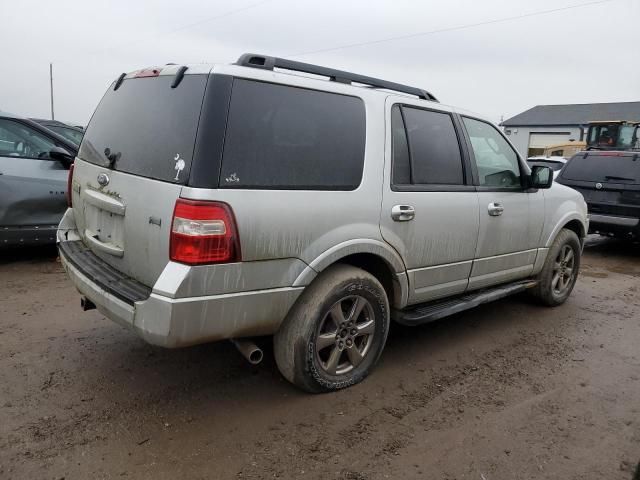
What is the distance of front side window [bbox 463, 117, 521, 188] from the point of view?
4.03 m

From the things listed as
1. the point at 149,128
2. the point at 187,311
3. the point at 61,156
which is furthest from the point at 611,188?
the point at 61,156

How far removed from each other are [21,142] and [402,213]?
15.2ft

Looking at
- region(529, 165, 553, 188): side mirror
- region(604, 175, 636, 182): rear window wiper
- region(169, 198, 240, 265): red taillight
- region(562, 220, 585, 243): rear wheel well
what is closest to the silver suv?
region(169, 198, 240, 265): red taillight

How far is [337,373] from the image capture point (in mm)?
3201

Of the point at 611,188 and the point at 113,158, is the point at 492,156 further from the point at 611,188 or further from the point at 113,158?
the point at 611,188

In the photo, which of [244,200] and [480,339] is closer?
[244,200]

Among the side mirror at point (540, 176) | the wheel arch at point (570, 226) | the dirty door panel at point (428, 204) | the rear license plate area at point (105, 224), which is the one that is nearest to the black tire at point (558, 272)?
the wheel arch at point (570, 226)

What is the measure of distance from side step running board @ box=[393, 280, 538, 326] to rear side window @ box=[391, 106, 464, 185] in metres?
0.91

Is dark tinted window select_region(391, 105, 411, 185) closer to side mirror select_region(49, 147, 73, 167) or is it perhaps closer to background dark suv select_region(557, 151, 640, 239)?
side mirror select_region(49, 147, 73, 167)

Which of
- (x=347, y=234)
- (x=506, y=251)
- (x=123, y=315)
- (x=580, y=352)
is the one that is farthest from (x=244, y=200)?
(x=580, y=352)

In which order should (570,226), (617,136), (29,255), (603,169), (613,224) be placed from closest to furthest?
(570,226), (29,255), (613,224), (603,169), (617,136)

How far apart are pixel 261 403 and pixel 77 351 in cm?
151

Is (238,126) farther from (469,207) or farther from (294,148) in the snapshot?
(469,207)

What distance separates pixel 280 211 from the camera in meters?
2.67
